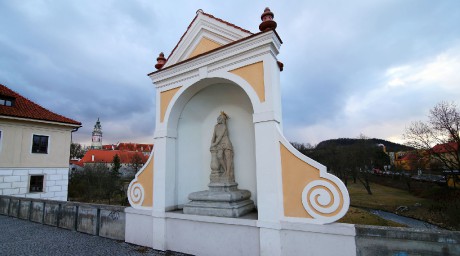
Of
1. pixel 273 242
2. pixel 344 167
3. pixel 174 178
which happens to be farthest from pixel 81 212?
pixel 344 167

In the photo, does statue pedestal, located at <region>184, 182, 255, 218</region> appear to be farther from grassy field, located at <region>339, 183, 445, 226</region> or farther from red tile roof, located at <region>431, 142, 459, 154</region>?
red tile roof, located at <region>431, 142, 459, 154</region>

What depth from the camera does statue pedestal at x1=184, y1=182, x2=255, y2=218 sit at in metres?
4.41

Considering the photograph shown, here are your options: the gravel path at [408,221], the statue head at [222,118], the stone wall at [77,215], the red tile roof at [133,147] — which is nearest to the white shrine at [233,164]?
the statue head at [222,118]

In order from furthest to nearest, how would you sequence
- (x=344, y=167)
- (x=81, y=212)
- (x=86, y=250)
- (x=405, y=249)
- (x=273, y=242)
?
(x=344, y=167) → (x=81, y=212) → (x=86, y=250) → (x=273, y=242) → (x=405, y=249)

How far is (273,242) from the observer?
376 cm

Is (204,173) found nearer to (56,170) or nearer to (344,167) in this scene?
(56,170)

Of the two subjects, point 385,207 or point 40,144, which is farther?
point 385,207

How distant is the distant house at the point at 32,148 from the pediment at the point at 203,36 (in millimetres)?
12070

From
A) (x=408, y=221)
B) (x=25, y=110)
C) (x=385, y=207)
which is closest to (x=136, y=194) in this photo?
(x=25, y=110)

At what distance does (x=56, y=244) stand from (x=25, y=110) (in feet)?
38.5

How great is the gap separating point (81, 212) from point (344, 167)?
35697 millimetres

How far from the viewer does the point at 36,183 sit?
13.4m

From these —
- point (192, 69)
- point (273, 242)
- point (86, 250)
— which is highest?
point (192, 69)

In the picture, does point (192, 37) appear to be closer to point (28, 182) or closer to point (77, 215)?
point (77, 215)
